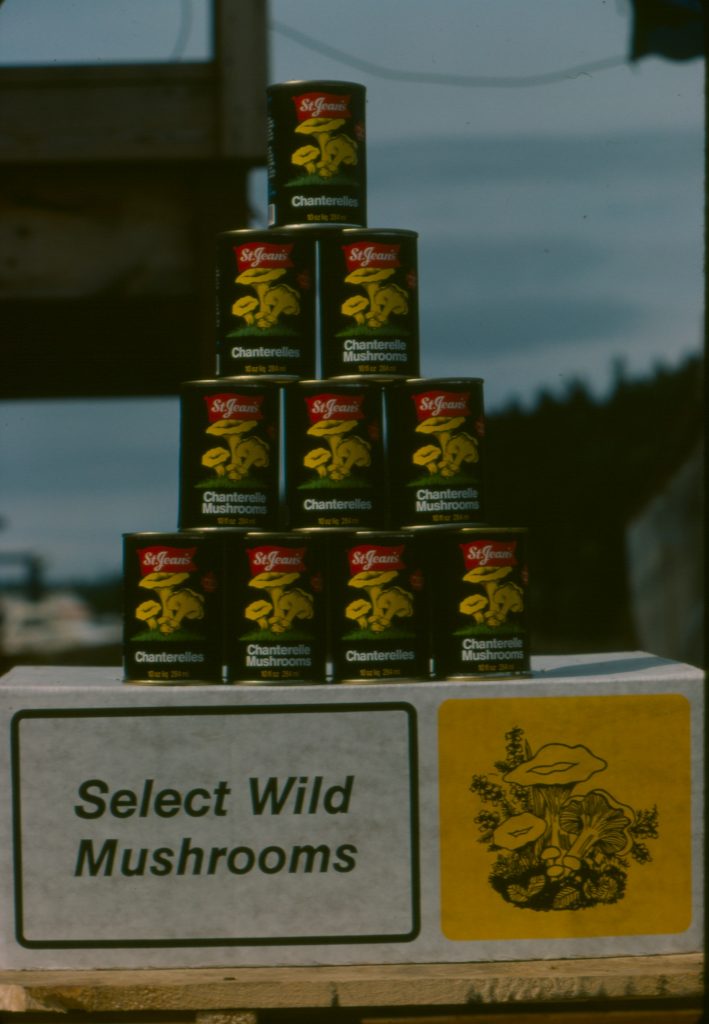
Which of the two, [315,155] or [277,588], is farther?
[315,155]

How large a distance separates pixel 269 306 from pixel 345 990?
4.45 feet

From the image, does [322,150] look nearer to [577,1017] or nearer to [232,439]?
[232,439]

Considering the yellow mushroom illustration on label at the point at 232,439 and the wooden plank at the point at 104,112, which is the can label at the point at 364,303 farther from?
the wooden plank at the point at 104,112

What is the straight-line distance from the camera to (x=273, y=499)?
10.6 ft

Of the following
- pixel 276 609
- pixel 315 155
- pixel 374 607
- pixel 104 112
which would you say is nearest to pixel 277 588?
pixel 276 609

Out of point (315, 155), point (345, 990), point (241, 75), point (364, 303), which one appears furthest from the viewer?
point (241, 75)

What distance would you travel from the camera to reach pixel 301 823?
308cm

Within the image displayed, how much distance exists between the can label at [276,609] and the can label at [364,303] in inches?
16.4

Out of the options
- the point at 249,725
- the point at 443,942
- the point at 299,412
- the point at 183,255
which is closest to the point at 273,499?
the point at 299,412

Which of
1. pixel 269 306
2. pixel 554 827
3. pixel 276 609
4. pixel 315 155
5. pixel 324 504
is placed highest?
pixel 315 155

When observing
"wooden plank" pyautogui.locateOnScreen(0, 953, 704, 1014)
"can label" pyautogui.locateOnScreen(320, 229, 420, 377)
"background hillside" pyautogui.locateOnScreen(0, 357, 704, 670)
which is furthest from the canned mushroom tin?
"background hillside" pyautogui.locateOnScreen(0, 357, 704, 670)

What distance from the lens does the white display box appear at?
3072 mm

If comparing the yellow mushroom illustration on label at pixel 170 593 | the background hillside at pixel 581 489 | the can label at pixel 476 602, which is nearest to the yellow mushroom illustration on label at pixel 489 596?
the can label at pixel 476 602

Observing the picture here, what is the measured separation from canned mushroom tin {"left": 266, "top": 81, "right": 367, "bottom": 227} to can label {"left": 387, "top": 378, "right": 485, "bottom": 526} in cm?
46
